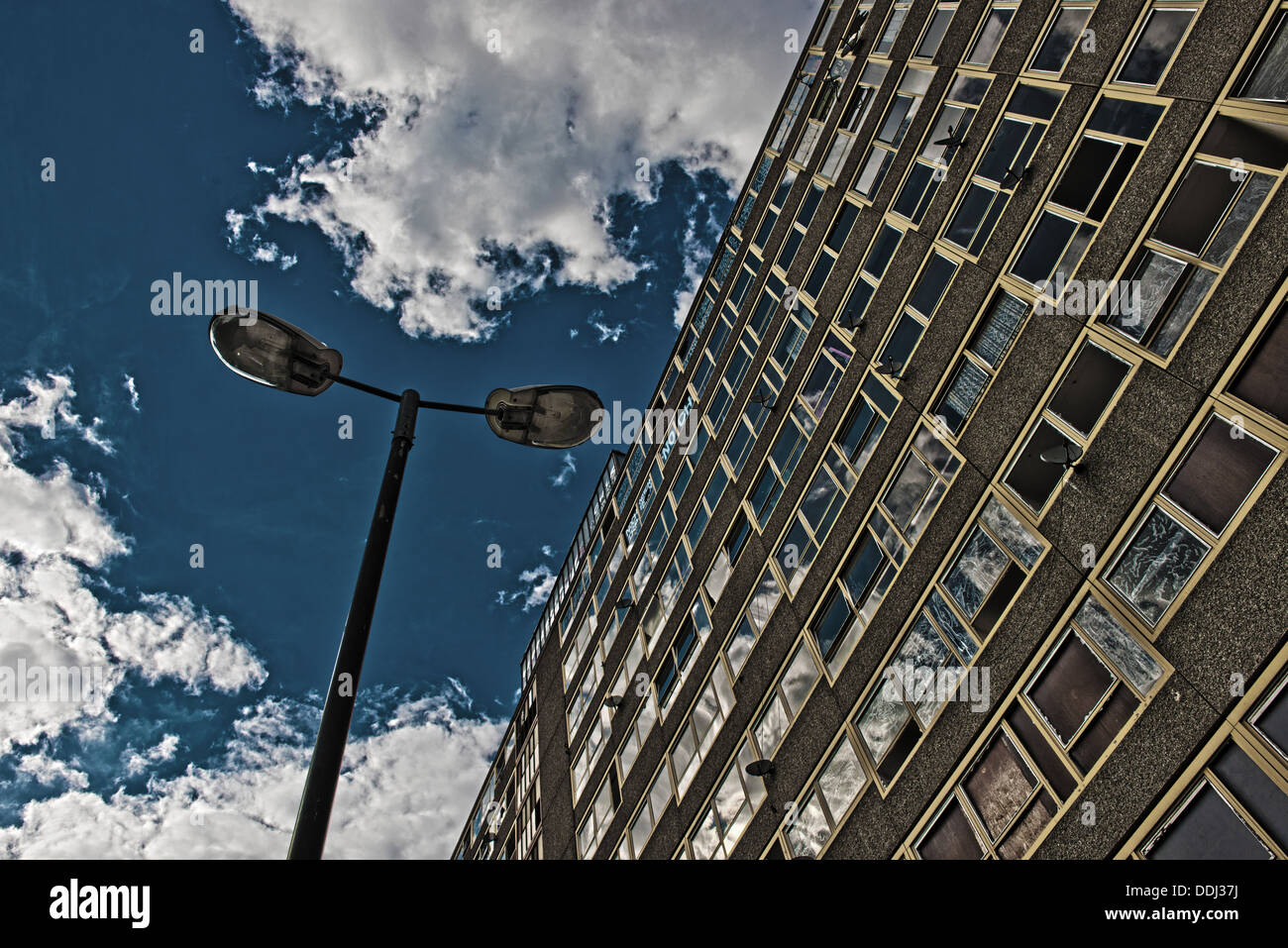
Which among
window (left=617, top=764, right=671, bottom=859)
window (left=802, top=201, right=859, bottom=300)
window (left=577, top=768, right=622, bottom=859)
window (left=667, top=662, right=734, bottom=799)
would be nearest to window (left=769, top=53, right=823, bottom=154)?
window (left=802, top=201, right=859, bottom=300)

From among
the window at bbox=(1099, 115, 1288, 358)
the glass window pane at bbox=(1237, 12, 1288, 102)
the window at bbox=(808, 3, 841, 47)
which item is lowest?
the window at bbox=(1099, 115, 1288, 358)

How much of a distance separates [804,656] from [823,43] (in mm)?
20276

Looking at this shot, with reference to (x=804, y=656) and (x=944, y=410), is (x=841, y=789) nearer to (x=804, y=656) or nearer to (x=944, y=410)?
(x=804, y=656)

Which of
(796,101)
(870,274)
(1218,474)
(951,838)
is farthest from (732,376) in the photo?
(1218,474)

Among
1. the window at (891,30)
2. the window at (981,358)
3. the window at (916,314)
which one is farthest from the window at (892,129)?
the window at (981,358)

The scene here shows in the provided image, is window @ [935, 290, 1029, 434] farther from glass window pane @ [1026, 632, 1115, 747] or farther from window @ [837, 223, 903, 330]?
glass window pane @ [1026, 632, 1115, 747]

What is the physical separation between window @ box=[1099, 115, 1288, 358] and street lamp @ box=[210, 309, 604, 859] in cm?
763

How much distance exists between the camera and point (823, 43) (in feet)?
74.2

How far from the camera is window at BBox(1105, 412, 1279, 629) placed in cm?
716

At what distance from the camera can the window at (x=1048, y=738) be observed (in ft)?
25.8

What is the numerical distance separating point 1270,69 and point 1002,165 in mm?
4586

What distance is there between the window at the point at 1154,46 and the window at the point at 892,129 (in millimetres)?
5741
